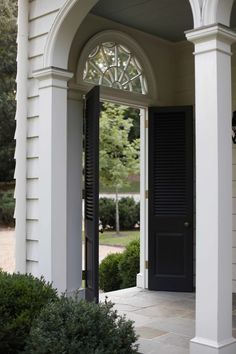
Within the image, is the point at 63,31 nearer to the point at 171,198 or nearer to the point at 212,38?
the point at 212,38

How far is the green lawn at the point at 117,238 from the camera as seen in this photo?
15.4 meters

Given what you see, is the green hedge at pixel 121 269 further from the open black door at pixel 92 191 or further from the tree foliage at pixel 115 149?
the tree foliage at pixel 115 149

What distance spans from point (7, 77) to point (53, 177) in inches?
586

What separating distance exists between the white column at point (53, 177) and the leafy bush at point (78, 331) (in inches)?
49.6

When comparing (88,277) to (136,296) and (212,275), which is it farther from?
(212,275)

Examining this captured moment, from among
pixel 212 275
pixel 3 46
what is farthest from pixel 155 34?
pixel 3 46

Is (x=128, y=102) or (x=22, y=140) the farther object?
(x=128, y=102)

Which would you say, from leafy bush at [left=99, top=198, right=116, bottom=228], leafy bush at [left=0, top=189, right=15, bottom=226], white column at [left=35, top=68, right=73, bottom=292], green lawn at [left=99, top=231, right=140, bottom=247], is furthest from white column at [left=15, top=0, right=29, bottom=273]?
leafy bush at [left=0, top=189, right=15, bottom=226]

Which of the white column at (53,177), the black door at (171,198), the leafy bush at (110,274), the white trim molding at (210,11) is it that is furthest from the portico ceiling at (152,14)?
the leafy bush at (110,274)

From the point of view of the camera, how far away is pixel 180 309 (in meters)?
5.08

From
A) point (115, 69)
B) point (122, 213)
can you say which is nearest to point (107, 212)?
point (122, 213)

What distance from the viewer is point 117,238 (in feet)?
54.2

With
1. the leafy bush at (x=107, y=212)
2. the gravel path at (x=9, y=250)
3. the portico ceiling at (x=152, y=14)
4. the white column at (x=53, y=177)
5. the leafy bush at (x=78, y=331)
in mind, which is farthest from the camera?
the leafy bush at (x=107, y=212)

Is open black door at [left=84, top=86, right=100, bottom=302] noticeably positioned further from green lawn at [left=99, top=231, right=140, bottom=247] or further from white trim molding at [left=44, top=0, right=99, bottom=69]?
green lawn at [left=99, top=231, right=140, bottom=247]
